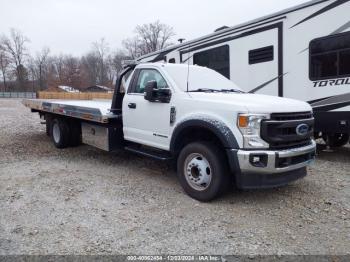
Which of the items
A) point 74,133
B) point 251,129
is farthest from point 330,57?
point 74,133

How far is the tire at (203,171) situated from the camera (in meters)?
4.51

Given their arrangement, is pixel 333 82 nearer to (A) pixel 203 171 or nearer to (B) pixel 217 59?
(B) pixel 217 59

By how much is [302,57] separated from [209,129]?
3626 millimetres

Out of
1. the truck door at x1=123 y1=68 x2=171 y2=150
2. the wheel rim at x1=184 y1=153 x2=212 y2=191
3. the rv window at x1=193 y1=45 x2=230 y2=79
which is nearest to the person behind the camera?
the wheel rim at x1=184 y1=153 x2=212 y2=191

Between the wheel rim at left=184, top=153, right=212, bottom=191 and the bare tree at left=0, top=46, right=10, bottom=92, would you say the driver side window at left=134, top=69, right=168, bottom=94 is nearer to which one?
the wheel rim at left=184, top=153, right=212, bottom=191

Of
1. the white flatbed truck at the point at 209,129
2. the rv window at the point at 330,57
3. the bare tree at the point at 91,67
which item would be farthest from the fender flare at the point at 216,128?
the bare tree at the point at 91,67

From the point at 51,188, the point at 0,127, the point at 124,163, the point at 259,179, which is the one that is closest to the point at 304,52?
the point at 259,179

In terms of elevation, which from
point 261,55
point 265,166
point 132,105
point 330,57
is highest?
point 261,55

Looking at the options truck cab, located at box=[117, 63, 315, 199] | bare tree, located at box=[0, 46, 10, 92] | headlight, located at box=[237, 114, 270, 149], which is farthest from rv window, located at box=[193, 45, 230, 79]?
bare tree, located at box=[0, 46, 10, 92]

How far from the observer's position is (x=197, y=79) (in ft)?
18.7

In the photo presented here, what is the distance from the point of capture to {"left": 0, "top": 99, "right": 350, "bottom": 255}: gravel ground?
11.4ft

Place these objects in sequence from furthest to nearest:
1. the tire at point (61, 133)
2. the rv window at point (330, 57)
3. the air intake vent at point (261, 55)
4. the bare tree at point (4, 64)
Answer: the bare tree at point (4, 64) < the tire at point (61, 133) < the air intake vent at point (261, 55) < the rv window at point (330, 57)

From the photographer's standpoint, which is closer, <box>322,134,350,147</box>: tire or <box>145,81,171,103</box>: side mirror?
<box>145,81,171,103</box>: side mirror

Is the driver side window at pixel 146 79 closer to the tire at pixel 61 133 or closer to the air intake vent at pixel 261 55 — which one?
the tire at pixel 61 133
